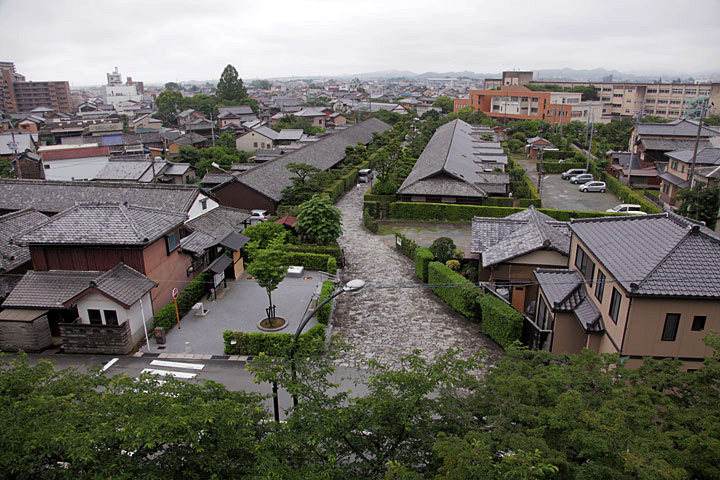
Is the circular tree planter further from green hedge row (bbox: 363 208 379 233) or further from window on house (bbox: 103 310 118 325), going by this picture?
green hedge row (bbox: 363 208 379 233)

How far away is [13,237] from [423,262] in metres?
22.2

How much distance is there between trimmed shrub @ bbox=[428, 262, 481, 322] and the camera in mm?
22500

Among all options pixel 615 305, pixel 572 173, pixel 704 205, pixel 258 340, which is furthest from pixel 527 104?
pixel 258 340

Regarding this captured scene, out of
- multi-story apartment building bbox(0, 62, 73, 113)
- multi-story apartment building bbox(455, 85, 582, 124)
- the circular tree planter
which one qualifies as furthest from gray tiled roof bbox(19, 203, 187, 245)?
multi-story apartment building bbox(0, 62, 73, 113)

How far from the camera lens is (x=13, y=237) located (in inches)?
942

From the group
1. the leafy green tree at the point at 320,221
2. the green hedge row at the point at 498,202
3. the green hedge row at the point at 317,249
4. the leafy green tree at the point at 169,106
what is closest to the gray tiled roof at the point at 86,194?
the green hedge row at the point at 317,249

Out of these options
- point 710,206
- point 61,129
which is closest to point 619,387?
point 710,206

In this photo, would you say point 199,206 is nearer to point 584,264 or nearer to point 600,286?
point 584,264

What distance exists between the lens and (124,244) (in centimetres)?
2081

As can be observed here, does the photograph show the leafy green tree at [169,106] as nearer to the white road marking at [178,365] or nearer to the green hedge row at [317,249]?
the green hedge row at [317,249]

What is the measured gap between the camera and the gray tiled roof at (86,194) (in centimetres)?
2959

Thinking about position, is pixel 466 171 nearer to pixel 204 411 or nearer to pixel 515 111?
pixel 204 411

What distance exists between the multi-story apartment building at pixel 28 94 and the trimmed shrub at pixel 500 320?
160 m

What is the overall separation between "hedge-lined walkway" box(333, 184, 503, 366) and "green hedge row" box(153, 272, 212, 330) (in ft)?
25.0
